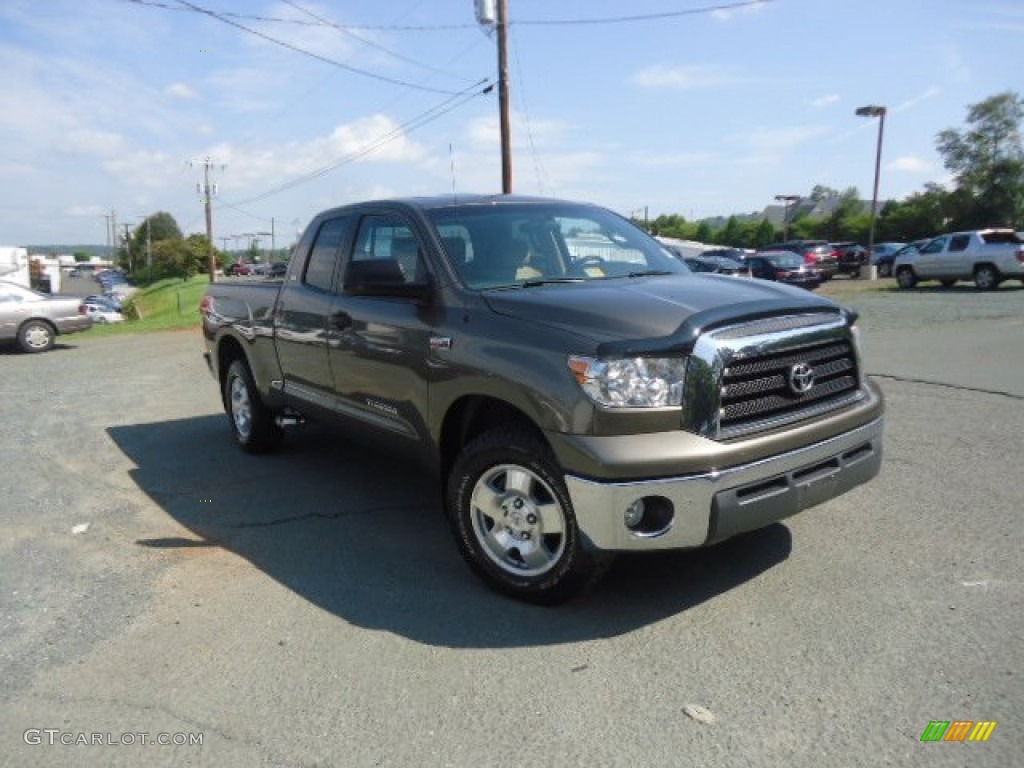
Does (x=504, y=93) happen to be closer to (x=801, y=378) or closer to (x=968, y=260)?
(x=968, y=260)

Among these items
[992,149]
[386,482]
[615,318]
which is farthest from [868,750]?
[992,149]

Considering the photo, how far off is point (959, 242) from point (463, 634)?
25.4 m

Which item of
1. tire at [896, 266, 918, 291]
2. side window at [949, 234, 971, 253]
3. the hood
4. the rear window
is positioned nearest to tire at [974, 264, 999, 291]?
the rear window

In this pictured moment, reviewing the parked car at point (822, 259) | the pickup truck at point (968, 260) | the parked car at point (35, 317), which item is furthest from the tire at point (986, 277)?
the parked car at point (35, 317)

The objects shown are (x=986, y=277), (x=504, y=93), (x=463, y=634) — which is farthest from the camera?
(x=986, y=277)

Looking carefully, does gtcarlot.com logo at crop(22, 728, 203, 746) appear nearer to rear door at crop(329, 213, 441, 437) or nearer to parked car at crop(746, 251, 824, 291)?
rear door at crop(329, 213, 441, 437)

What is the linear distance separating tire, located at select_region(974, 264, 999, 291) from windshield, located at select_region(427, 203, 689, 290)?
2226 cm

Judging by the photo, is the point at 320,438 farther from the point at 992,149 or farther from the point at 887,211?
the point at 992,149

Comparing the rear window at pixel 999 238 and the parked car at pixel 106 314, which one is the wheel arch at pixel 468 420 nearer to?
the rear window at pixel 999 238

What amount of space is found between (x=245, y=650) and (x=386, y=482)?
7.94ft

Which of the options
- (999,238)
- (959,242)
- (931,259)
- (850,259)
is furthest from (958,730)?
(850,259)

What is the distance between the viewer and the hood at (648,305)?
333cm

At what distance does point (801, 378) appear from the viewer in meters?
3.57

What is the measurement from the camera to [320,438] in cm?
713
